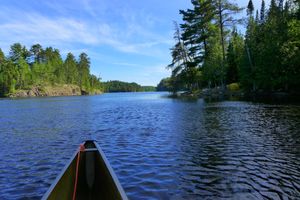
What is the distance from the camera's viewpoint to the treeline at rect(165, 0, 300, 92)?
4324 centimetres

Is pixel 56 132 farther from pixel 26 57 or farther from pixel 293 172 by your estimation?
pixel 26 57

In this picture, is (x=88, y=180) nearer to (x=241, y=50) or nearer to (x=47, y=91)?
(x=241, y=50)

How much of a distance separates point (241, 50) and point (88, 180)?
2432 inches

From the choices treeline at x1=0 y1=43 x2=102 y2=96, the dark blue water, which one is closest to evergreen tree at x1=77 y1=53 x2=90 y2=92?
treeline at x1=0 y1=43 x2=102 y2=96

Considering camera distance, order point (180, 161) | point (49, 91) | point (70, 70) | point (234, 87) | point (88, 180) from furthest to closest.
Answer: point (70, 70) → point (49, 91) → point (234, 87) → point (180, 161) → point (88, 180)

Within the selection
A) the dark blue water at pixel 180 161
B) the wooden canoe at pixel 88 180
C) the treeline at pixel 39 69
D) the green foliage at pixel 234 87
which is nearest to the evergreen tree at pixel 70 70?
the treeline at pixel 39 69

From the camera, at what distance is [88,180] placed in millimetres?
7512

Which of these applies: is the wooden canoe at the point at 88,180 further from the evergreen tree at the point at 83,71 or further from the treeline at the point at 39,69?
the evergreen tree at the point at 83,71

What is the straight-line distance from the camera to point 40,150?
13750mm

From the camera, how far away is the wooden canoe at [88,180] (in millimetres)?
5468

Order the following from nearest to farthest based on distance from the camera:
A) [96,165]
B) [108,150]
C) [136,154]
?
[96,165] < [136,154] < [108,150]

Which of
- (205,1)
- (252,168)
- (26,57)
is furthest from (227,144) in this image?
(26,57)

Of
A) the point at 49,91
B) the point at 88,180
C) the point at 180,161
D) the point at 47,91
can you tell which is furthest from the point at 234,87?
the point at 49,91

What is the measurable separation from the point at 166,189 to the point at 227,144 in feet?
21.8
